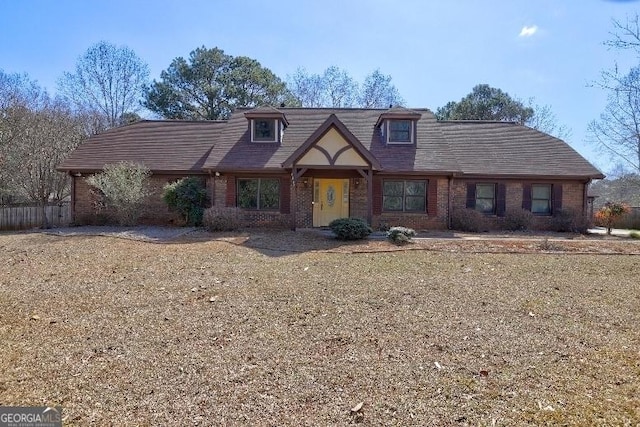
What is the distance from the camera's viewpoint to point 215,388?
3570 mm

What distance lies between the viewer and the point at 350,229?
12.9 meters

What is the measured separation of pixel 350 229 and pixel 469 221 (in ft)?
21.8

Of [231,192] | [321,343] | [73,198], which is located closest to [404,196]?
[231,192]

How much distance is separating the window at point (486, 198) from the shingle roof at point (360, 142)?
77 cm

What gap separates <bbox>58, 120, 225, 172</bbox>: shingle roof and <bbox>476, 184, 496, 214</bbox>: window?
13279 millimetres

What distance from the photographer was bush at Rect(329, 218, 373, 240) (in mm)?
12922

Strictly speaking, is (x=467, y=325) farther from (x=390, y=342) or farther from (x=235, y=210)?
(x=235, y=210)

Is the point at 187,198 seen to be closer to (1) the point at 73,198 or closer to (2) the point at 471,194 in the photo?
(1) the point at 73,198

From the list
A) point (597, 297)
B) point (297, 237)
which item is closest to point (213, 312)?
point (597, 297)

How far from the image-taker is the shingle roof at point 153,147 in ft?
61.0

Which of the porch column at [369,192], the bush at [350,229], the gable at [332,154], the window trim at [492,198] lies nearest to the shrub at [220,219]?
the gable at [332,154]

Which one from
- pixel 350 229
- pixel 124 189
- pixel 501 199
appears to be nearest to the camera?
pixel 350 229

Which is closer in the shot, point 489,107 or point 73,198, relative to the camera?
point 73,198

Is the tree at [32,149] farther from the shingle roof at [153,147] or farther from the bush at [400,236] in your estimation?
the bush at [400,236]
